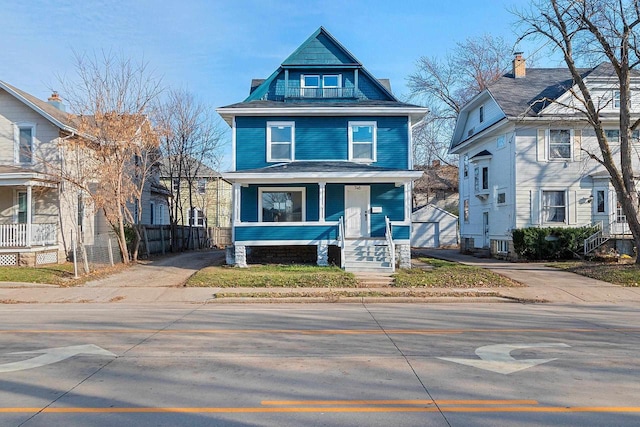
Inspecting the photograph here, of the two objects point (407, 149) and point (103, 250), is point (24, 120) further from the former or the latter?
point (407, 149)

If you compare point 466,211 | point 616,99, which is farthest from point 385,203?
point 616,99

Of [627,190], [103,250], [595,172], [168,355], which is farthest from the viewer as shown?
[595,172]

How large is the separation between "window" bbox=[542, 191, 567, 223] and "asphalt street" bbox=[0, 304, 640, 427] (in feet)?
50.0

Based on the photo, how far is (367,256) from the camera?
65.4 feet

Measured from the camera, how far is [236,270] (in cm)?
1911

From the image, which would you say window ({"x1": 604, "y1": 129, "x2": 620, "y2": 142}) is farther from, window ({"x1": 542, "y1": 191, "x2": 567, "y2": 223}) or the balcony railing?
the balcony railing

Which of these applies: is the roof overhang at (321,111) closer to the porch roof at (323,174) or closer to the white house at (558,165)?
the porch roof at (323,174)

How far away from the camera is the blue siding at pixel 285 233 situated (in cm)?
2053

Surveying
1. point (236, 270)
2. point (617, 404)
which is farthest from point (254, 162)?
point (617, 404)

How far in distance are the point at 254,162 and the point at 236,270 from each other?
5510 mm

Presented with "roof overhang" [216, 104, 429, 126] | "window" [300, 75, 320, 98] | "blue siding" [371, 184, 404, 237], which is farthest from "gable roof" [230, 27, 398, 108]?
"blue siding" [371, 184, 404, 237]

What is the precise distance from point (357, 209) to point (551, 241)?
384 inches

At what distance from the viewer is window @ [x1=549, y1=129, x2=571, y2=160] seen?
25328 millimetres

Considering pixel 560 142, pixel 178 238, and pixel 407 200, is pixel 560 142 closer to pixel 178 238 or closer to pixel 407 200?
pixel 407 200
